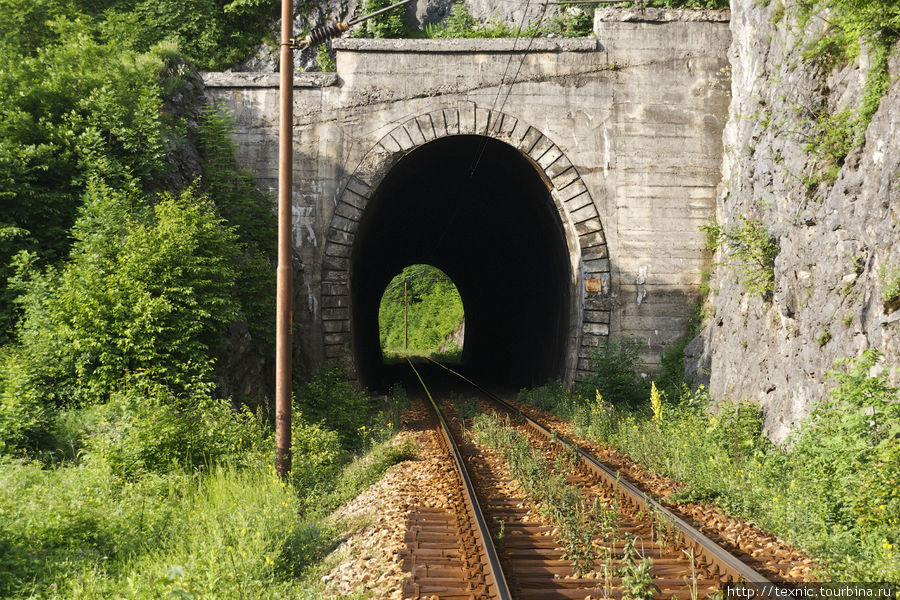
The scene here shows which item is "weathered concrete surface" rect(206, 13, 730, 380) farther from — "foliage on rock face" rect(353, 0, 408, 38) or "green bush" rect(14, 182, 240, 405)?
"green bush" rect(14, 182, 240, 405)

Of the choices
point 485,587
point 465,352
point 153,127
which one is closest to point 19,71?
point 153,127

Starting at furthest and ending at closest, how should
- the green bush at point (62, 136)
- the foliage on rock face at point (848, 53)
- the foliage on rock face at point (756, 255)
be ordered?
the green bush at point (62, 136), the foliage on rock face at point (756, 255), the foliage on rock face at point (848, 53)

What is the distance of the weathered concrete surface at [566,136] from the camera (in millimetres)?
13383

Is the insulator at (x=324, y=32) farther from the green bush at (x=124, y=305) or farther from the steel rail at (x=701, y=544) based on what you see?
the steel rail at (x=701, y=544)

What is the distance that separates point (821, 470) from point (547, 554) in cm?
258

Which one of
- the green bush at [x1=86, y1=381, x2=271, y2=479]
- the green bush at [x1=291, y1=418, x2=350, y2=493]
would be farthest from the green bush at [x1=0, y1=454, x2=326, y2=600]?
the green bush at [x1=291, y1=418, x2=350, y2=493]

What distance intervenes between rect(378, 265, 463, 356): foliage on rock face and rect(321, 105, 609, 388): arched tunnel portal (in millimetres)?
25300

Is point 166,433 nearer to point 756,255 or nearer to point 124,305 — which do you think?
point 124,305

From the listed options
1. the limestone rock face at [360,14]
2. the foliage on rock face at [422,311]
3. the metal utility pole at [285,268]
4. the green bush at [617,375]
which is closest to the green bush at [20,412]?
the metal utility pole at [285,268]

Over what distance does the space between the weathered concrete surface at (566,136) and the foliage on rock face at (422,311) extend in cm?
3402

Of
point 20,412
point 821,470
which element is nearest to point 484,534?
point 821,470

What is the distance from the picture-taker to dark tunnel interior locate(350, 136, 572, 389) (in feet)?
48.7

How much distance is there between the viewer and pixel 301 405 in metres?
11.2

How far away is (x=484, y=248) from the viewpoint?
2344cm
